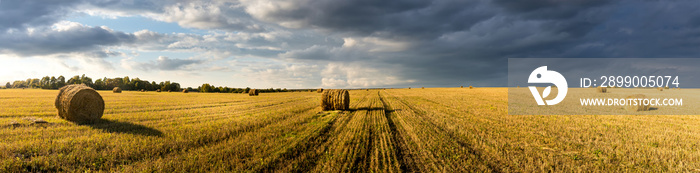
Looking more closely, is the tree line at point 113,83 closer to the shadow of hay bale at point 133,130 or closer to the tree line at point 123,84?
the tree line at point 123,84

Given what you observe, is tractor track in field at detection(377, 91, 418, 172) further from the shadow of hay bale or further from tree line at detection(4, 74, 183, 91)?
tree line at detection(4, 74, 183, 91)

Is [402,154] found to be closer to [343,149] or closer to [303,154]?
[343,149]

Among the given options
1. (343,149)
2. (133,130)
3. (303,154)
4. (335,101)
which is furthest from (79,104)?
(343,149)

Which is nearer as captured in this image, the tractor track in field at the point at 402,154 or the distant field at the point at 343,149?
the tractor track in field at the point at 402,154

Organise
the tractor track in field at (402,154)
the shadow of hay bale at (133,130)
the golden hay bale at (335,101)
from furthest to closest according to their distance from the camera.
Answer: the golden hay bale at (335,101), the shadow of hay bale at (133,130), the tractor track in field at (402,154)

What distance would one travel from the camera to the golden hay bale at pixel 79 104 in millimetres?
12547

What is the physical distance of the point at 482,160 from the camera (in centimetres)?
664

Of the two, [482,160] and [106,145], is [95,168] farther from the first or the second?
[482,160]

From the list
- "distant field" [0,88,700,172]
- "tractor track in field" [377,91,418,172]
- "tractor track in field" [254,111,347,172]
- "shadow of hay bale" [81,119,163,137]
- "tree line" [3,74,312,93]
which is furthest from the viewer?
"tree line" [3,74,312,93]

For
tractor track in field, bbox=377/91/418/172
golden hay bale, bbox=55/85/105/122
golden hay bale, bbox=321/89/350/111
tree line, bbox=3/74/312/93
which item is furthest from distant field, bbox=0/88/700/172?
tree line, bbox=3/74/312/93

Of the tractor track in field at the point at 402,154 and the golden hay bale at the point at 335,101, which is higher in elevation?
the golden hay bale at the point at 335,101

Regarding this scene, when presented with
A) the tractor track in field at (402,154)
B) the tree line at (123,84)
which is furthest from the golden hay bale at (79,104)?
the tree line at (123,84)

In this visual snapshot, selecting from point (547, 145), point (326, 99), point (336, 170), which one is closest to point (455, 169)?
point (336, 170)

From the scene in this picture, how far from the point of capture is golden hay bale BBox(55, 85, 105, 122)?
41.2 ft
